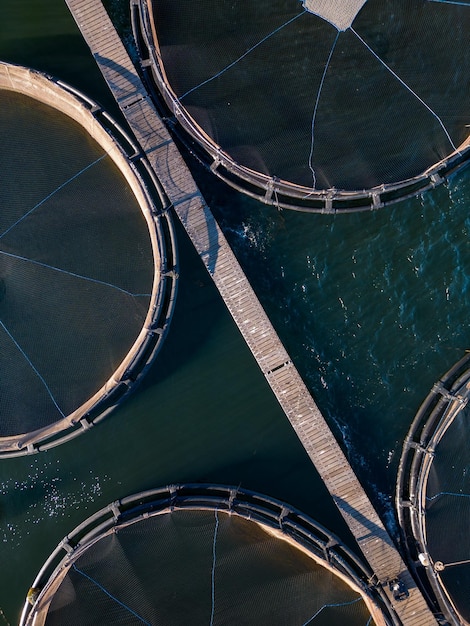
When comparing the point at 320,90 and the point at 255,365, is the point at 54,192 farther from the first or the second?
the point at 320,90

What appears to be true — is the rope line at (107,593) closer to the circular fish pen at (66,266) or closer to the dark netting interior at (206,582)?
the dark netting interior at (206,582)

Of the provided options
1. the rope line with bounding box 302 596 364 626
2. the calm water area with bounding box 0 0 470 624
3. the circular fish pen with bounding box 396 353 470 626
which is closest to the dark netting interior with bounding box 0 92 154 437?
the calm water area with bounding box 0 0 470 624

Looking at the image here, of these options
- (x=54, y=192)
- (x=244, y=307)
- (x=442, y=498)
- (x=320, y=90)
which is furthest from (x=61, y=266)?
(x=442, y=498)

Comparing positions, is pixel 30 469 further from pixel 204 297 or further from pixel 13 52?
pixel 13 52

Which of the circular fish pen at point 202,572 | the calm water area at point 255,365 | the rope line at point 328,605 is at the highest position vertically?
the calm water area at point 255,365

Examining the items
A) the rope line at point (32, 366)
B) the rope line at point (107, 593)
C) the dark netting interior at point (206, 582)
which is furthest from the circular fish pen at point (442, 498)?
the rope line at point (32, 366)

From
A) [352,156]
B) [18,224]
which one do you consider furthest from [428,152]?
[18,224]

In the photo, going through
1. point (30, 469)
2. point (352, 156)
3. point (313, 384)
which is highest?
point (352, 156)
